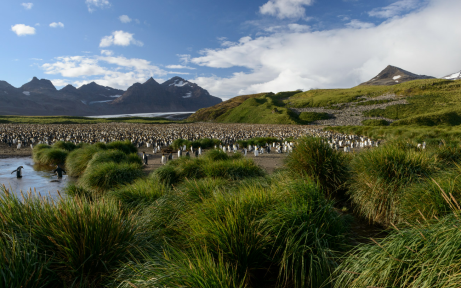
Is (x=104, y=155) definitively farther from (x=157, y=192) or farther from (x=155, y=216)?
(x=155, y=216)

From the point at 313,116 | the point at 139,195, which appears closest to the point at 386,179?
the point at 139,195

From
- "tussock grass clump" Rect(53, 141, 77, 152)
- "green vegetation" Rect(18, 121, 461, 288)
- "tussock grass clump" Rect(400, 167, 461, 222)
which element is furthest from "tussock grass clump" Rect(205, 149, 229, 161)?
"tussock grass clump" Rect(53, 141, 77, 152)

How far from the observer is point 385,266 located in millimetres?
2727

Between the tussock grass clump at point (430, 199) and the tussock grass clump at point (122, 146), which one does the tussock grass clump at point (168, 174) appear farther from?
the tussock grass clump at point (122, 146)

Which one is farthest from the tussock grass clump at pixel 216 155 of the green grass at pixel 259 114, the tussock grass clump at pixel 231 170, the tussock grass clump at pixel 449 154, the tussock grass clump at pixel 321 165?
the green grass at pixel 259 114

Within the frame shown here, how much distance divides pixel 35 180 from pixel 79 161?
6.40 feet

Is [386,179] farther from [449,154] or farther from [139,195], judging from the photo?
[139,195]

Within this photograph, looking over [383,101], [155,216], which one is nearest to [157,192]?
[155,216]

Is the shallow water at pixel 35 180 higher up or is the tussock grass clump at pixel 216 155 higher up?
the tussock grass clump at pixel 216 155

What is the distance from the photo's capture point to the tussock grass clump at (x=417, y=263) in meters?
2.32

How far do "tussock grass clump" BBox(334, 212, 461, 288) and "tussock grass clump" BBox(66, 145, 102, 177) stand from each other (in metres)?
12.4

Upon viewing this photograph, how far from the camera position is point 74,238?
296 cm

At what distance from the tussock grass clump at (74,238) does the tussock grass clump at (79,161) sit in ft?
31.1

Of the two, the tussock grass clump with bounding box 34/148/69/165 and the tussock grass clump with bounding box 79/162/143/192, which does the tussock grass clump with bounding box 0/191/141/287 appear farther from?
the tussock grass clump with bounding box 34/148/69/165
